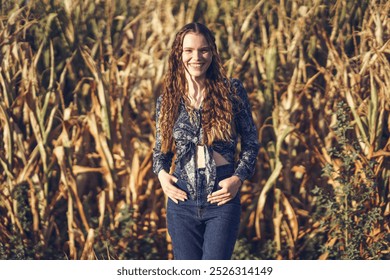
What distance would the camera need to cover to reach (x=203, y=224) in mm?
3705

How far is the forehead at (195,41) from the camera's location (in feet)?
12.0

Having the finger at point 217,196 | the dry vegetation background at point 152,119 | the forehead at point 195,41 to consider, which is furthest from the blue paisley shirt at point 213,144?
the dry vegetation background at point 152,119

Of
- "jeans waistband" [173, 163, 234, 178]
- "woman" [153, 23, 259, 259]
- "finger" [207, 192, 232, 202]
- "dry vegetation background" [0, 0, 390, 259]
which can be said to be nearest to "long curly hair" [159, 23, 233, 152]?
"woman" [153, 23, 259, 259]

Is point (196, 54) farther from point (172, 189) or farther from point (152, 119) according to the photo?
point (152, 119)

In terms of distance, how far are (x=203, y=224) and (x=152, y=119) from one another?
183 centimetres

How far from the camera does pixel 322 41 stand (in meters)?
5.46

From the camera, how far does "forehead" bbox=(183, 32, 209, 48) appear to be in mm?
3664

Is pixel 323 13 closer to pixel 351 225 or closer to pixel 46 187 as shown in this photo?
pixel 351 225

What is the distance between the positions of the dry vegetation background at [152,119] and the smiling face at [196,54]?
5.56 feet

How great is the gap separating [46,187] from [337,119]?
1.93 metres

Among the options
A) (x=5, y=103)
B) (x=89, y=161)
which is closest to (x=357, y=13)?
(x=89, y=161)

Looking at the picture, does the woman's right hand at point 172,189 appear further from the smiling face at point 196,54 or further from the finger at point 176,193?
the smiling face at point 196,54

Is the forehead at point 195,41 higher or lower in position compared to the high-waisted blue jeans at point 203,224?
higher
